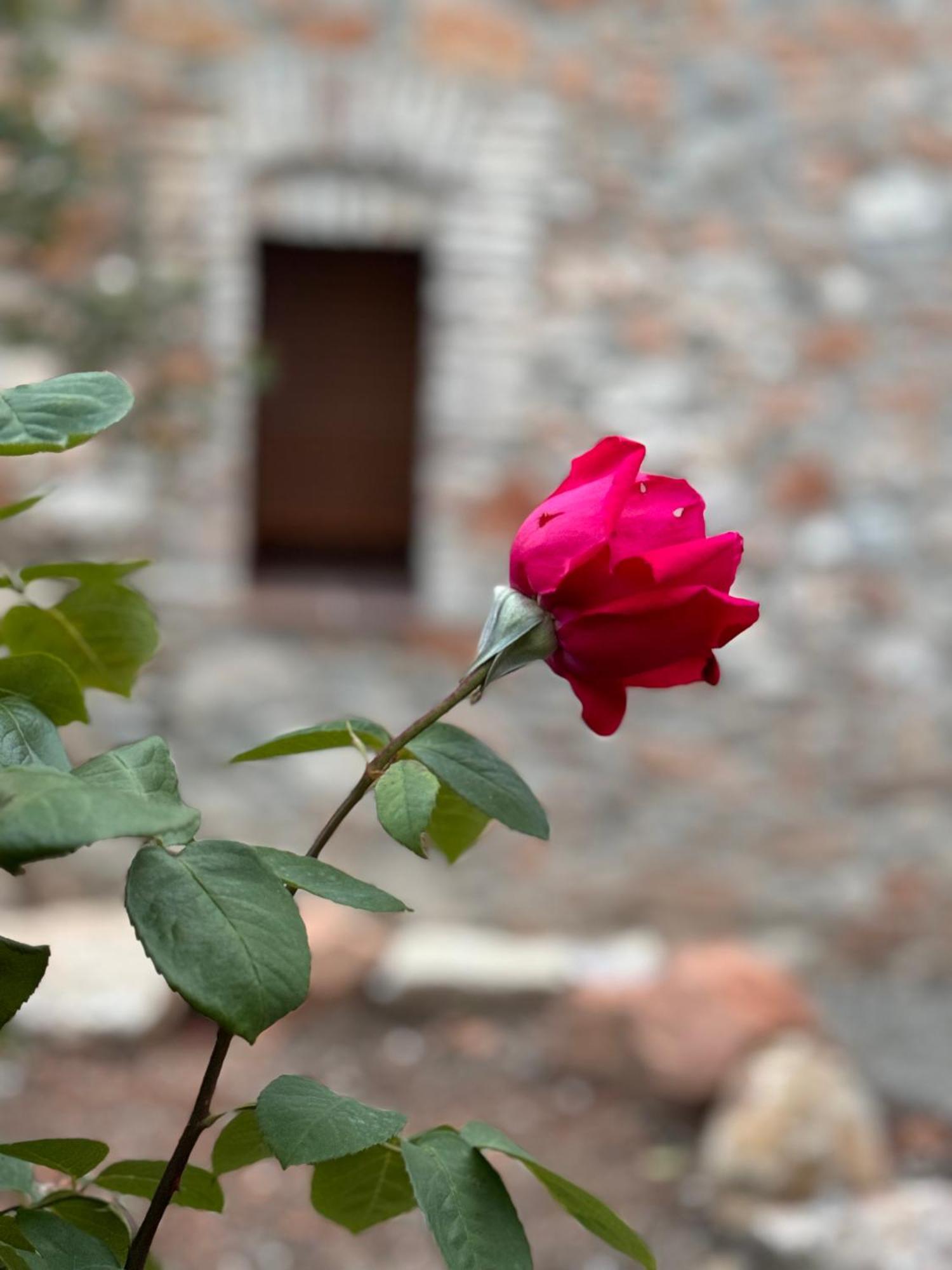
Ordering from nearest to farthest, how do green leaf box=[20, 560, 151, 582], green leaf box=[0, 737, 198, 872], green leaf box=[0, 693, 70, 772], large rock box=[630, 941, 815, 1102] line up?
green leaf box=[0, 737, 198, 872], green leaf box=[0, 693, 70, 772], green leaf box=[20, 560, 151, 582], large rock box=[630, 941, 815, 1102]

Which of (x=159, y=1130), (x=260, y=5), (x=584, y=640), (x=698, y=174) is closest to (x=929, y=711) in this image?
(x=698, y=174)

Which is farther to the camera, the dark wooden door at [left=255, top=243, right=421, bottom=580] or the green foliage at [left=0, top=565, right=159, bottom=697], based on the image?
the dark wooden door at [left=255, top=243, right=421, bottom=580]

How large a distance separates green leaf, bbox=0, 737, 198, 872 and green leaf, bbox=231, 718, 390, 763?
3.5 inches

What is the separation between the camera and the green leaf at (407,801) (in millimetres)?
493

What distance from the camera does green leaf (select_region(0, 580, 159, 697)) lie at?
604 millimetres

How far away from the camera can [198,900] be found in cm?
43

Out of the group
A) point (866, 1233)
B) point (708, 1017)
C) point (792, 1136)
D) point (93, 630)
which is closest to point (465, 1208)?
point (93, 630)

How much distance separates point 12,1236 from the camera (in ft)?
1.65

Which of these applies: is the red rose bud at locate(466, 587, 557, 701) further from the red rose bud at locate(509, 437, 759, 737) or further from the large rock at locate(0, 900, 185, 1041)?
the large rock at locate(0, 900, 185, 1041)

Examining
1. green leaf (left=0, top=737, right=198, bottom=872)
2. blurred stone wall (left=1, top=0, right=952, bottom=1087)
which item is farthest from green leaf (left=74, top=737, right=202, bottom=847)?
blurred stone wall (left=1, top=0, right=952, bottom=1087)

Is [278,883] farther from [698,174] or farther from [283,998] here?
[698,174]

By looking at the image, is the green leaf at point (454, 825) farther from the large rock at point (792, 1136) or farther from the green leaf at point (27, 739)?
the large rock at point (792, 1136)

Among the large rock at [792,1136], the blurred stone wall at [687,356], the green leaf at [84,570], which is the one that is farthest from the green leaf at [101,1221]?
the blurred stone wall at [687,356]

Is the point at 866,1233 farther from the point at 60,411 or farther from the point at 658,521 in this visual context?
the point at 60,411
